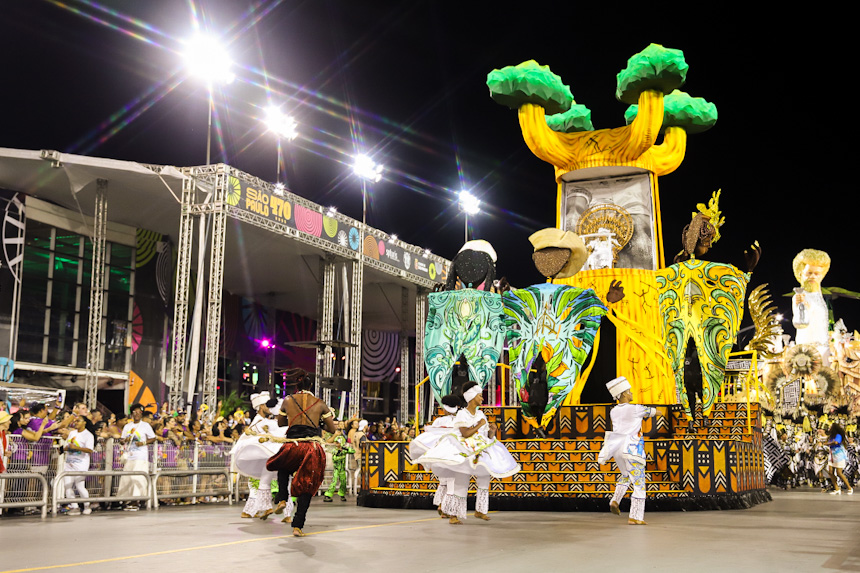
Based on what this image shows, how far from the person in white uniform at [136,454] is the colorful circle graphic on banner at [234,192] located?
993cm

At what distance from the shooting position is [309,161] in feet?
121

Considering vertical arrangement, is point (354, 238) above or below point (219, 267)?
above

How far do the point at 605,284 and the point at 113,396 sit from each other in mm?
18672

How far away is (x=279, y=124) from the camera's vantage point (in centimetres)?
2781

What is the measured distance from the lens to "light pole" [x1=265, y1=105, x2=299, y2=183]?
2764cm

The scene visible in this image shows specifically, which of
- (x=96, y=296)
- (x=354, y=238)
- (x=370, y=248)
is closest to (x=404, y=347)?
(x=370, y=248)

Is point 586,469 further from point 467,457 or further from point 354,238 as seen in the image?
point 354,238

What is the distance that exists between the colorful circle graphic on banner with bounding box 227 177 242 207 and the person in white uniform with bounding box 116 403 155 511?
9929 millimetres

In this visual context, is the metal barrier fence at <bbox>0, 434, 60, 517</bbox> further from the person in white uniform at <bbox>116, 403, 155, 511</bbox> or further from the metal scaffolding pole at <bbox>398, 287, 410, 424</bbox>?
the metal scaffolding pole at <bbox>398, 287, 410, 424</bbox>

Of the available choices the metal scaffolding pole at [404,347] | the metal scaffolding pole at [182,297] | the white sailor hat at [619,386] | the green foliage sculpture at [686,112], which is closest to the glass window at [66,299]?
the metal scaffolding pole at [182,297]

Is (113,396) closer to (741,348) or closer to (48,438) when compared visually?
(48,438)

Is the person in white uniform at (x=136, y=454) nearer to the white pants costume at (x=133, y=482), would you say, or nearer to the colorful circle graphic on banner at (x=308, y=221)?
the white pants costume at (x=133, y=482)

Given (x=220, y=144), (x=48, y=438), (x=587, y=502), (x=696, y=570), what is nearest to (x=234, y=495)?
(x=48, y=438)

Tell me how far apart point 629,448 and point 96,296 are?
54.8 ft
